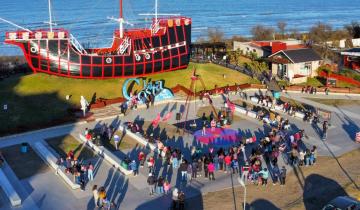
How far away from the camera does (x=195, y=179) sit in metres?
26.5

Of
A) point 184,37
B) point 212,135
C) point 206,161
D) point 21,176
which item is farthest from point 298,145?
point 184,37

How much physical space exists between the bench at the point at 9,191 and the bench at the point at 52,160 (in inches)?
114

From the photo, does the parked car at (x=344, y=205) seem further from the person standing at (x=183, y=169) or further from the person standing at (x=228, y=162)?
the person standing at (x=183, y=169)

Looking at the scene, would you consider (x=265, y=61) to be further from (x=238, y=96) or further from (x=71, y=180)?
(x=71, y=180)

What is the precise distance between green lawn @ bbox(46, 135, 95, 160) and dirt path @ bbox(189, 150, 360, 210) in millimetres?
9684

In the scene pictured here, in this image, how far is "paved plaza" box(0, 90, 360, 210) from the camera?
2384 cm

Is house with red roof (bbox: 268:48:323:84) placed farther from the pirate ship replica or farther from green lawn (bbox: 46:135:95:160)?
green lawn (bbox: 46:135:95:160)

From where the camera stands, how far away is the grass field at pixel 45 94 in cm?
3678

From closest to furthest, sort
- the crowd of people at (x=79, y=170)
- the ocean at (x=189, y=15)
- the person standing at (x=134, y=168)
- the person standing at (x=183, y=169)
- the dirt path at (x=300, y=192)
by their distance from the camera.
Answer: the dirt path at (x=300, y=192)
the crowd of people at (x=79, y=170)
the person standing at (x=183, y=169)
the person standing at (x=134, y=168)
the ocean at (x=189, y=15)

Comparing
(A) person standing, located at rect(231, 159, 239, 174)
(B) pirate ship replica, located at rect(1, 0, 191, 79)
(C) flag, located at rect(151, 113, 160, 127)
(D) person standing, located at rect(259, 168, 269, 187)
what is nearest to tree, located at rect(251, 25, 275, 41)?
(B) pirate ship replica, located at rect(1, 0, 191, 79)

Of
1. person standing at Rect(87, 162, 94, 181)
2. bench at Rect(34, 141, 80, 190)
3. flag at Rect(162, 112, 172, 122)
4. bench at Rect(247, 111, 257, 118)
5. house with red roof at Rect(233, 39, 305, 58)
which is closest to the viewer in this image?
bench at Rect(34, 141, 80, 190)

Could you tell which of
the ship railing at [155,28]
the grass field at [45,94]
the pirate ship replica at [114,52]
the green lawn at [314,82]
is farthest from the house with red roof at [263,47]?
the ship railing at [155,28]

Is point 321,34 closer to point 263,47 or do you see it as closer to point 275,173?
point 263,47

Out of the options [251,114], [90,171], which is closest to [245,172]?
[90,171]
